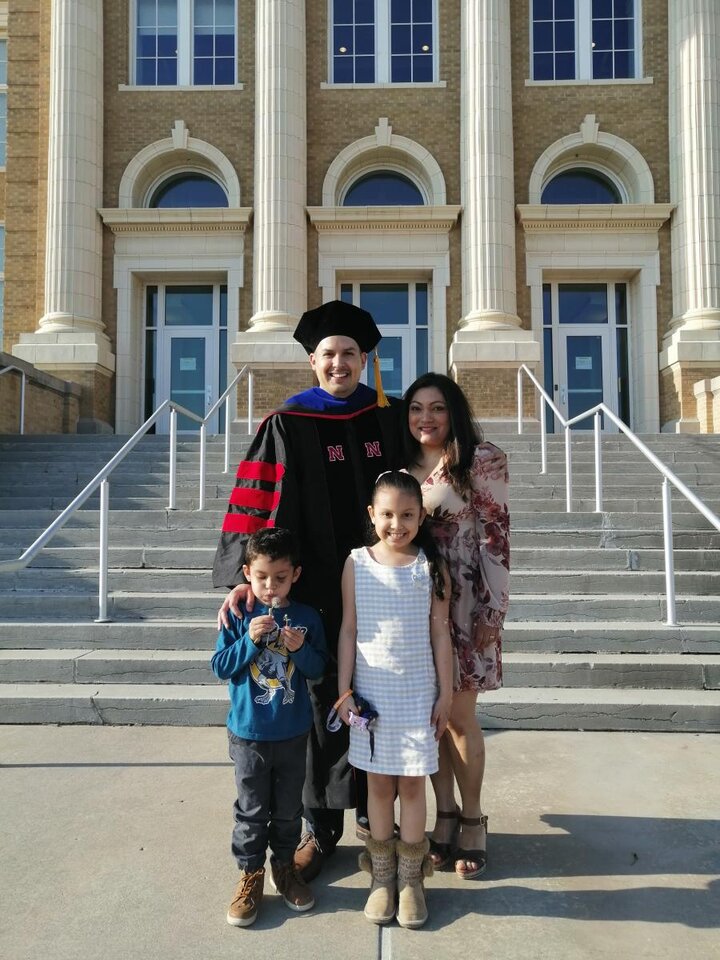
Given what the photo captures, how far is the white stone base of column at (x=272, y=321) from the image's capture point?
555 inches

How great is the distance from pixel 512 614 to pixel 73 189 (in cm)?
1296

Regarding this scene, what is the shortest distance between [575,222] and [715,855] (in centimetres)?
1413

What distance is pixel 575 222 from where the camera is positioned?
15.2 metres

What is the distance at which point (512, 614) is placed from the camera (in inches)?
230

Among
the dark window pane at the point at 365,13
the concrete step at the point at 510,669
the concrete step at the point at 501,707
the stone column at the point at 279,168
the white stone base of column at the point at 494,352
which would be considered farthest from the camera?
the dark window pane at the point at 365,13

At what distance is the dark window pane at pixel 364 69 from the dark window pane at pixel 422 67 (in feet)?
2.80

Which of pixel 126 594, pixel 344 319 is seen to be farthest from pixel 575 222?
pixel 344 319

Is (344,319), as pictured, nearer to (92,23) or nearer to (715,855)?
(715,855)

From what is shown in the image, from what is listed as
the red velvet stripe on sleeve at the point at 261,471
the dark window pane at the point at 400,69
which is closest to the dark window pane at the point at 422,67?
the dark window pane at the point at 400,69

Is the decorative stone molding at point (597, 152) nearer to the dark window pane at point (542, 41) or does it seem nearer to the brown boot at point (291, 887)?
the dark window pane at point (542, 41)

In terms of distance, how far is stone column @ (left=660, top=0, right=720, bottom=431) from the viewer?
14305mm

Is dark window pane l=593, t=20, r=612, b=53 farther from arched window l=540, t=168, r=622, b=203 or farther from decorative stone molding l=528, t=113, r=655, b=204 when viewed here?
arched window l=540, t=168, r=622, b=203

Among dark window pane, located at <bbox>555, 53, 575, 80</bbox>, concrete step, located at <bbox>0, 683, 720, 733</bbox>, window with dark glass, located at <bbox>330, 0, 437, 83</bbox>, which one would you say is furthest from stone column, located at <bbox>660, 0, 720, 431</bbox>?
concrete step, located at <bbox>0, 683, 720, 733</bbox>

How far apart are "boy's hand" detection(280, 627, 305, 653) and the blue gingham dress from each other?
0.21 metres
